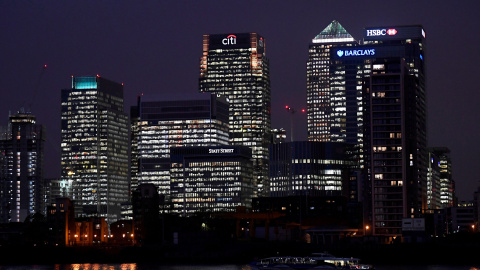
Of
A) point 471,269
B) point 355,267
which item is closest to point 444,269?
point 471,269

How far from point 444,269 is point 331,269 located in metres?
36.2

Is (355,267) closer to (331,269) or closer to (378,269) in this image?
(331,269)

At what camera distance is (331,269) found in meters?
173

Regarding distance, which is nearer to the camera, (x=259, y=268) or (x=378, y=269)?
(x=259, y=268)

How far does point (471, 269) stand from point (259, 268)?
49.0 meters

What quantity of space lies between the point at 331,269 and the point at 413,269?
3038 cm

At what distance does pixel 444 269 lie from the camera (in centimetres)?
19788

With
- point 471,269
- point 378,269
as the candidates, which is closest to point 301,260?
point 378,269

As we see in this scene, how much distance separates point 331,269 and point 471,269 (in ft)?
138

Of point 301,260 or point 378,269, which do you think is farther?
point 378,269

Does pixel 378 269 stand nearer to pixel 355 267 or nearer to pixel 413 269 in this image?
pixel 413 269

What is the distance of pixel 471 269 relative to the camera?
200 metres

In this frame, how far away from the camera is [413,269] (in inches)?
7721

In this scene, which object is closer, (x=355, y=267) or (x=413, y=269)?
(x=355, y=267)
